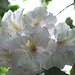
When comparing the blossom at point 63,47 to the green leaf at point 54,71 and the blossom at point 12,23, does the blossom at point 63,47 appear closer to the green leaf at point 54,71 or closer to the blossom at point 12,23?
the green leaf at point 54,71

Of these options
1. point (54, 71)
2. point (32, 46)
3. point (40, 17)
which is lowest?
point (54, 71)

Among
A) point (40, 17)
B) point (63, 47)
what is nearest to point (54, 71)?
point (63, 47)

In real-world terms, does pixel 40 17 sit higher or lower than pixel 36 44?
higher

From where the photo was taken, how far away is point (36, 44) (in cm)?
66

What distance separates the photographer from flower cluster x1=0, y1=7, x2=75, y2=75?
0.65 m

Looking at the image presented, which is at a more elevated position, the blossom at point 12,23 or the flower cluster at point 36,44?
the blossom at point 12,23

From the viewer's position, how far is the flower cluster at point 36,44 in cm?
65

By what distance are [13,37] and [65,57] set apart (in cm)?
21

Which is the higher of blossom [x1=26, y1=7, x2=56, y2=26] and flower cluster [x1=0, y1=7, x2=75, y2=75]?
blossom [x1=26, y1=7, x2=56, y2=26]

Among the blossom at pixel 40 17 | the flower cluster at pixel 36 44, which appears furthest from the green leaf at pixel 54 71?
the blossom at pixel 40 17

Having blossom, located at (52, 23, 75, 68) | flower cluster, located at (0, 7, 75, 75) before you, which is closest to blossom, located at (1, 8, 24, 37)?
flower cluster, located at (0, 7, 75, 75)

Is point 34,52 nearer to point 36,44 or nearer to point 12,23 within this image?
point 36,44

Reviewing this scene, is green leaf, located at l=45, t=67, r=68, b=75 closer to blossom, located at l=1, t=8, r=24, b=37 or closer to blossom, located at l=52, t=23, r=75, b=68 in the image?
blossom, located at l=52, t=23, r=75, b=68

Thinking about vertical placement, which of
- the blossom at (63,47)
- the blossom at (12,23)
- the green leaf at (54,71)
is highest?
the blossom at (12,23)
